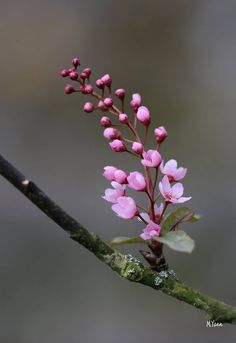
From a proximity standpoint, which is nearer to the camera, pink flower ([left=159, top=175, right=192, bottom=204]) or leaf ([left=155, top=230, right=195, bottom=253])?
Result: leaf ([left=155, top=230, right=195, bottom=253])

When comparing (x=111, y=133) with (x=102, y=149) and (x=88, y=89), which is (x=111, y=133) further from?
(x=102, y=149)

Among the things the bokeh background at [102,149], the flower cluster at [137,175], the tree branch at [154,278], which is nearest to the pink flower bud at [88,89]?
the flower cluster at [137,175]

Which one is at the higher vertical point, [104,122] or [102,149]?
[102,149]

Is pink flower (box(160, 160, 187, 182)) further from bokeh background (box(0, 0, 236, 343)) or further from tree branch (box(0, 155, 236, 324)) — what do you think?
bokeh background (box(0, 0, 236, 343))

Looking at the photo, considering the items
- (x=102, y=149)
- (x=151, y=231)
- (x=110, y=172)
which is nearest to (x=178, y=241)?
(x=151, y=231)

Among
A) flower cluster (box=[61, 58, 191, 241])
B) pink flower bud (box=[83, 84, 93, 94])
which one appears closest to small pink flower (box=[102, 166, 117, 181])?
flower cluster (box=[61, 58, 191, 241])
